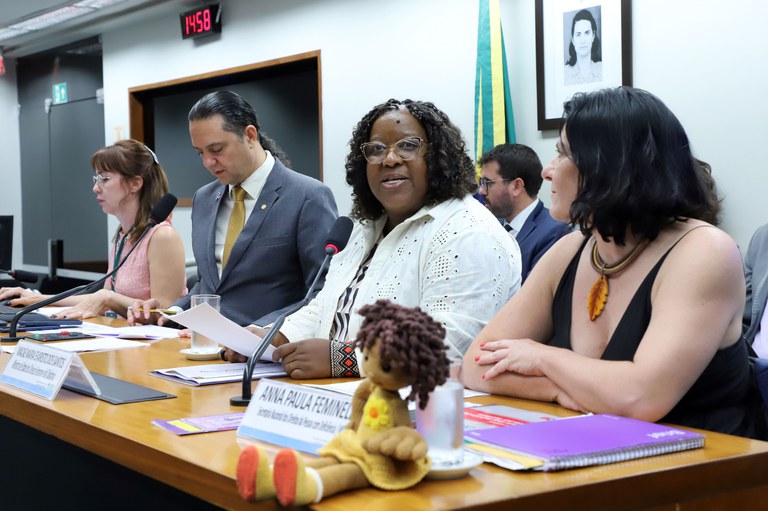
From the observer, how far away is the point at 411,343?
888mm

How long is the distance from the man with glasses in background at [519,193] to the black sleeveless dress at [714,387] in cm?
226

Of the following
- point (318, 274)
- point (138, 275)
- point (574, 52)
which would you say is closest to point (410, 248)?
point (318, 274)

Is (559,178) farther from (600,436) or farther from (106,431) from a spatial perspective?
Answer: (106,431)

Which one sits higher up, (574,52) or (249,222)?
(574,52)

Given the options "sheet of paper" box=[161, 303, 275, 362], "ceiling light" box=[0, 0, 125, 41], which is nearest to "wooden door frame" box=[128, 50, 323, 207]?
"ceiling light" box=[0, 0, 125, 41]

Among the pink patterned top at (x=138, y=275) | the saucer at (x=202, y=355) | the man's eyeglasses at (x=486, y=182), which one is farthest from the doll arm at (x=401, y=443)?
the man's eyeglasses at (x=486, y=182)

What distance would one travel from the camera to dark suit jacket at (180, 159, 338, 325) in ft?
9.34

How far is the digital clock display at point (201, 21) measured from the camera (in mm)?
5875

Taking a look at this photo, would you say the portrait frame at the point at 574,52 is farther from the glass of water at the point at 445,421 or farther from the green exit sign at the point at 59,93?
the green exit sign at the point at 59,93

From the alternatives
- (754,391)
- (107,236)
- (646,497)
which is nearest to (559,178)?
(754,391)

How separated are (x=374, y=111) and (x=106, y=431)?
1.16 metres

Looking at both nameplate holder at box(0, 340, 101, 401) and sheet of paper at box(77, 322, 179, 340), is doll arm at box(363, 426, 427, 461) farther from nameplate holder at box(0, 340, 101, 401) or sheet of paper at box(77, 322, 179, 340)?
sheet of paper at box(77, 322, 179, 340)

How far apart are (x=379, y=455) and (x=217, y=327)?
0.86 m

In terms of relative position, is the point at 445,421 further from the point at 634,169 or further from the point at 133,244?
the point at 133,244
